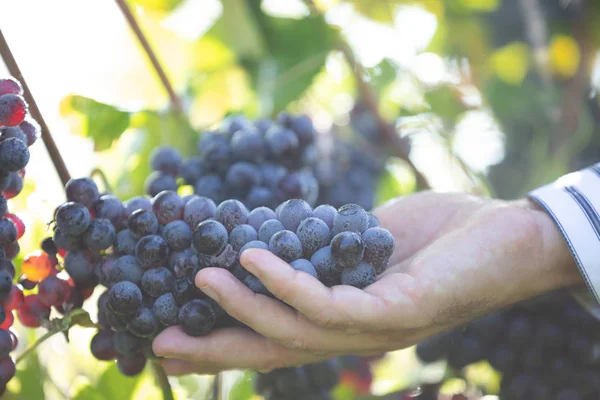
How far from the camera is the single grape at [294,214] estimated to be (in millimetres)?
950

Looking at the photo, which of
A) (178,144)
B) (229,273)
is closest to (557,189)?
(229,273)

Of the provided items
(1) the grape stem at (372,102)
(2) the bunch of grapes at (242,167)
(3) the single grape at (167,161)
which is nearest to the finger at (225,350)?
(2) the bunch of grapes at (242,167)

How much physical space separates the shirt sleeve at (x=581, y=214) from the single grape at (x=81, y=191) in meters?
0.81

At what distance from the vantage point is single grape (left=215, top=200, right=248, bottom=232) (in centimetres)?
96

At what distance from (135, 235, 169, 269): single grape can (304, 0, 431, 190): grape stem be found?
0.88m

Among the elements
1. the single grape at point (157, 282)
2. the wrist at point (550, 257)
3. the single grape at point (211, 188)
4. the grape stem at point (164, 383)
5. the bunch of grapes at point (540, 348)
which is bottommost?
the bunch of grapes at point (540, 348)

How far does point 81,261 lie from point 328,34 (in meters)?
1.00

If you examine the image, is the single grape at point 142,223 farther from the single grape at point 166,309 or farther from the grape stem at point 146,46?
the grape stem at point 146,46

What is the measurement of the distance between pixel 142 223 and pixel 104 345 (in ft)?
0.76

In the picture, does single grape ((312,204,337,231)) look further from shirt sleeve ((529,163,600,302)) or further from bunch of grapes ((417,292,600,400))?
bunch of grapes ((417,292,600,400))

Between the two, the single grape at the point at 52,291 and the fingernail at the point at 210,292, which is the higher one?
the single grape at the point at 52,291

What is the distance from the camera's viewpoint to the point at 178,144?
155cm

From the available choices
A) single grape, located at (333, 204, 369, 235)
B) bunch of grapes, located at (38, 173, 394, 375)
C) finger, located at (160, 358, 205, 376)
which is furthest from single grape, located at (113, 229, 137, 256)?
single grape, located at (333, 204, 369, 235)

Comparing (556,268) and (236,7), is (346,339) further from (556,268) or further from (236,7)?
(236,7)
